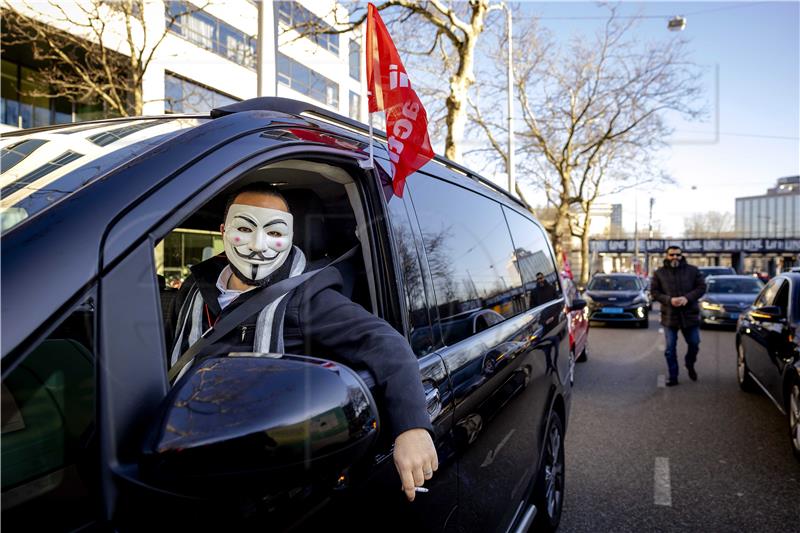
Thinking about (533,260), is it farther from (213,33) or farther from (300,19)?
(213,33)

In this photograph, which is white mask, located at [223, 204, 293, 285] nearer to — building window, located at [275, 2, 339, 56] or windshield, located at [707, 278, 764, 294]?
building window, located at [275, 2, 339, 56]

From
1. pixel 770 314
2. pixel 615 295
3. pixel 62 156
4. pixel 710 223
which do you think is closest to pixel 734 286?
pixel 615 295

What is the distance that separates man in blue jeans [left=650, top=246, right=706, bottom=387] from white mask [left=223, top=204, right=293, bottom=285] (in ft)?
23.6

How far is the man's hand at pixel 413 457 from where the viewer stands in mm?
1335

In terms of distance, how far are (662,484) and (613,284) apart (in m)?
13.1

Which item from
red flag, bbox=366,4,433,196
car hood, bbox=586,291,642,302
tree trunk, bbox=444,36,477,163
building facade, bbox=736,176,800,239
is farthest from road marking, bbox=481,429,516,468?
building facade, bbox=736,176,800,239

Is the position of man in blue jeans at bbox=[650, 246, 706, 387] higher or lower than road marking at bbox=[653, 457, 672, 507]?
higher

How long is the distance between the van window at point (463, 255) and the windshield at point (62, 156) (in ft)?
2.95

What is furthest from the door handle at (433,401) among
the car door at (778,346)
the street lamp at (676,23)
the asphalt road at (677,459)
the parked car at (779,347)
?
the street lamp at (676,23)

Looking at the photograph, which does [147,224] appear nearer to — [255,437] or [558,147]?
[255,437]

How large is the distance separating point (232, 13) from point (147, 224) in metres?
14.4

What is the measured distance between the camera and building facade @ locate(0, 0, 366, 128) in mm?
11789

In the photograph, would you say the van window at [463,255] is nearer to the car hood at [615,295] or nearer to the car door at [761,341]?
the car door at [761,341]

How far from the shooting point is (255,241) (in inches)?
61.7
